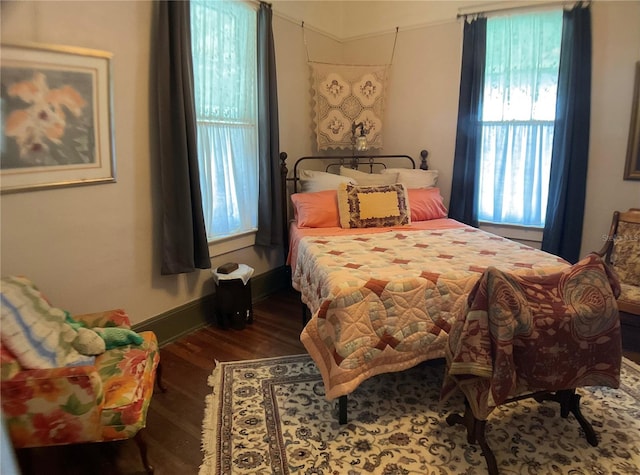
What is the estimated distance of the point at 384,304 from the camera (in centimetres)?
212

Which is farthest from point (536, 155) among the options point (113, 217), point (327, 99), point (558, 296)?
point (113, 217)

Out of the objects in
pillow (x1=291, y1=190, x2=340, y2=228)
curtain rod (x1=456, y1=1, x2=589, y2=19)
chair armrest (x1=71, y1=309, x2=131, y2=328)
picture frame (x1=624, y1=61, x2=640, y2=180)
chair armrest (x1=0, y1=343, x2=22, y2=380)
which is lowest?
chair armrest (x1=71, y1=309, x2=131, y2=328)

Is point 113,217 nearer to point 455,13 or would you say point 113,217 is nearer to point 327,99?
point 327,99

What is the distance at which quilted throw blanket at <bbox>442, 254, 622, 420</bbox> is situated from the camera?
5.33 ft

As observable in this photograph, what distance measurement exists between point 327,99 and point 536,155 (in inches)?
78.1

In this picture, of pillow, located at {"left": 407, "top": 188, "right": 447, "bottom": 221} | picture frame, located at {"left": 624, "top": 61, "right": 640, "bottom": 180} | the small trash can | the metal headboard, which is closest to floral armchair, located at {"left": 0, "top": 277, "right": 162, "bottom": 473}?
the small trash can

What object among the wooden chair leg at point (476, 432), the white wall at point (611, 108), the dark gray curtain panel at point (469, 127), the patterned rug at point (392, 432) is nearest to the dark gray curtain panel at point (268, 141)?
the patterned rug at point (392, 432)

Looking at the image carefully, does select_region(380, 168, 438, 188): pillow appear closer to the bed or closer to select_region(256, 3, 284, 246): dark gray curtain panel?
the bed

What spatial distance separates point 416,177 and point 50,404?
10.9 feet

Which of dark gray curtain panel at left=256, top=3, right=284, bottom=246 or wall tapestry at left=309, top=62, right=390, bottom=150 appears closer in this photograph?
dark gray curtain panel at left=256, top=3, right=284, bottom=246

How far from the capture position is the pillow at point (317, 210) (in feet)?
11.0

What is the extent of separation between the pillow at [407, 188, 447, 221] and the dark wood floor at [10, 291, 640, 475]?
1.33m

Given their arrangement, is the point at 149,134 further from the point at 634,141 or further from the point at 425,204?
the point at 634,141

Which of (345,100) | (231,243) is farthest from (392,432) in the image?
(345,100)
